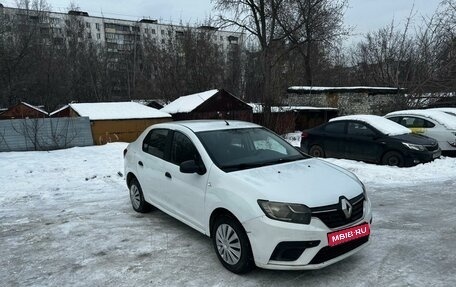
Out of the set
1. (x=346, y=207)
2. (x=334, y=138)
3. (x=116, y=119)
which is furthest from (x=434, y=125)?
(x=116, y=119)

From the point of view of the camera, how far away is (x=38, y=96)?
137 feet

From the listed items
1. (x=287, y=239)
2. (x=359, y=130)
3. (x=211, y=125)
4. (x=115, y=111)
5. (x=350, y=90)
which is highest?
(x=350, y=90)

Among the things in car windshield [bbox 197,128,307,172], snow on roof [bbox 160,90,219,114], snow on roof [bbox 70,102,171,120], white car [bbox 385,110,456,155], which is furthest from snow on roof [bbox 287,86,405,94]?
car windshield [bbox 197,128,307,172]

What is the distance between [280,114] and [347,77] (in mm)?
21859

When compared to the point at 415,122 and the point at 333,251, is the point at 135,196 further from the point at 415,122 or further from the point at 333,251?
the point at 415,122

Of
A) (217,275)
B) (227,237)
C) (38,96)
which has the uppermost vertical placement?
(38,96)

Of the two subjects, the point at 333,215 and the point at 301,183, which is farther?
the point at 301,183

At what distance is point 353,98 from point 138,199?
21.3 metres

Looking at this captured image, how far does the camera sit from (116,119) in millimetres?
17625

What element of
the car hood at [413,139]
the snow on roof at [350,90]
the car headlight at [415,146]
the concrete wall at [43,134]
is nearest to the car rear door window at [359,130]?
the car hood at [413,139]

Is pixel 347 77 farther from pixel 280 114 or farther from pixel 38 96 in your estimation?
pixel 38 96

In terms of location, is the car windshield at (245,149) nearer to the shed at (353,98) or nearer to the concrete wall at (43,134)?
the concrete wall at (43,134)

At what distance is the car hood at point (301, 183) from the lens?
376cm

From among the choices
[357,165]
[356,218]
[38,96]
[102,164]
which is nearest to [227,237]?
[356,218]
